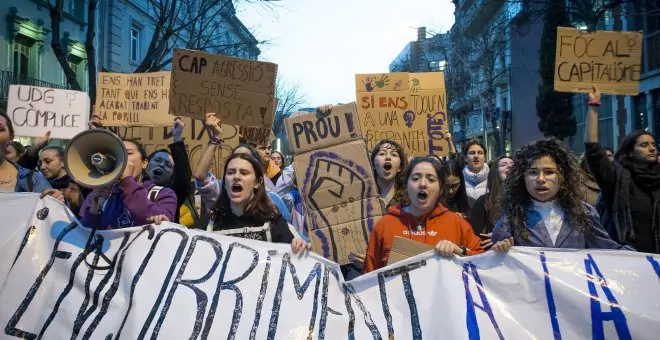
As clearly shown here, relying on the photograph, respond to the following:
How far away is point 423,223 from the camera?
3.23m

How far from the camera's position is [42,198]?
3.15 meters

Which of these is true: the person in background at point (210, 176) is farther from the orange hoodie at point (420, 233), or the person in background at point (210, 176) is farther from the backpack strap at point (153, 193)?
the orange hoodie at point (420, 233)

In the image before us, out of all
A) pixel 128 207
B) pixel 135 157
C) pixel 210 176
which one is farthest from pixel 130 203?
pixel 210 176

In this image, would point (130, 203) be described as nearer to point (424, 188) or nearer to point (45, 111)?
point (424, 188)

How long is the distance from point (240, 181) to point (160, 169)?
4.69 ft

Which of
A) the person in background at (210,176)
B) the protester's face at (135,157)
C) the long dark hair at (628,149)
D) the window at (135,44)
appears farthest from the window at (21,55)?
the long dark hair at (628,149)

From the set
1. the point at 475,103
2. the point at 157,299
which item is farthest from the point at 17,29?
the point at 475,103

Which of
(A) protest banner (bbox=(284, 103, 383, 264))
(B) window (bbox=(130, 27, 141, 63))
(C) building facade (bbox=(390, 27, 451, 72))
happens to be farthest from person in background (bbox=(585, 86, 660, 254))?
(B) window (bbox=(130, 27, 141, 63))

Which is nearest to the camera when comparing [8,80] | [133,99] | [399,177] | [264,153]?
[399,177]

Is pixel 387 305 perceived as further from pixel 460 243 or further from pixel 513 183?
pixel 513 183

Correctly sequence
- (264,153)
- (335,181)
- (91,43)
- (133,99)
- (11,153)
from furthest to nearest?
1. (91,43)
2. (133,99)
3. (264,153)
4. (11,153)
5. (335,181)

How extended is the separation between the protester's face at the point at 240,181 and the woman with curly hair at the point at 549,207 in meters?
1.40

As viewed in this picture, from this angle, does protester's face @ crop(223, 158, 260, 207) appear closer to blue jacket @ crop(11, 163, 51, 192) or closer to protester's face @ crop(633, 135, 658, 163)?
blue jacket @ crop(11, 163, 51, 192)

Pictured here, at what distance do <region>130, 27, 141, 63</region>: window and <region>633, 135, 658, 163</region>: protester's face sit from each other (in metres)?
24.4
